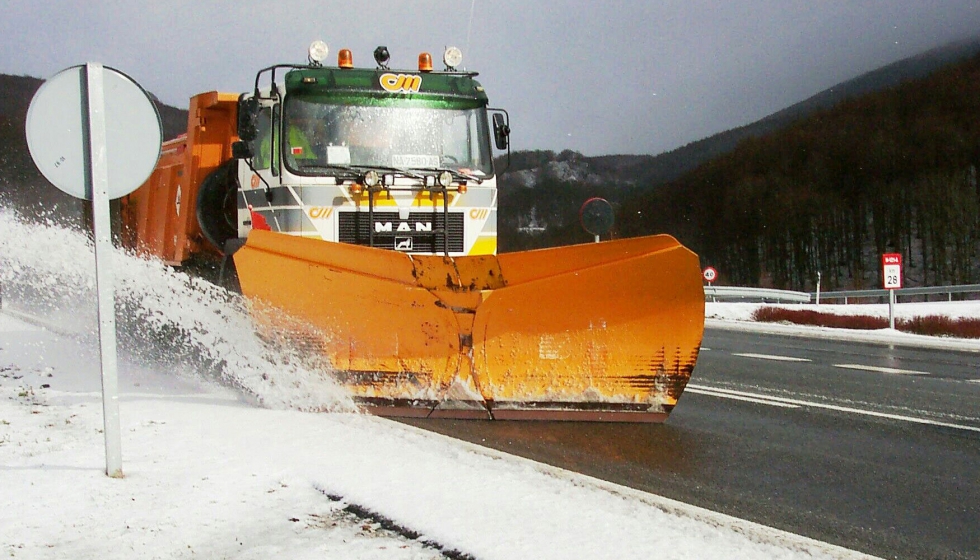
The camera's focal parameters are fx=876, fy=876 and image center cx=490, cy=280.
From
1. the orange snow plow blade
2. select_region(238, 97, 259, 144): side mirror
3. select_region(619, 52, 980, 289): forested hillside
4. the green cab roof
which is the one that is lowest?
the orange snow plow blade

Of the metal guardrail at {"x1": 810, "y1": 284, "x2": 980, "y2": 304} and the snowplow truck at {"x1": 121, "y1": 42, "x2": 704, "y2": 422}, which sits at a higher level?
the snowplow truck at {"x1": 121, "y1": 42, "x2": 704, "y2": 422}

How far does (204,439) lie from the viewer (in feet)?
16.7

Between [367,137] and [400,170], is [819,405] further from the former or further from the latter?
[367,137]

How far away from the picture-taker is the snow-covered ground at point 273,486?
3.31 meters

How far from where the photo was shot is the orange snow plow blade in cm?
609

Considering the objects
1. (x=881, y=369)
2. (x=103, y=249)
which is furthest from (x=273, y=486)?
(x=881, y=369)

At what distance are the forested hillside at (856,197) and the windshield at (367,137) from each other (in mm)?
63850

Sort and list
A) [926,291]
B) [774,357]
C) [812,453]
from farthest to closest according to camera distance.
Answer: [926,291] < [774,357] < [812,453]

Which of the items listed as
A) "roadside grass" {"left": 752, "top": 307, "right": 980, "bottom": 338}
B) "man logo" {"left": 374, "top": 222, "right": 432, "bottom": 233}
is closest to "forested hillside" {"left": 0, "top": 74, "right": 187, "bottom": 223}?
"man logo" {"left": 374, "top": 222, "right": 432, "bottom": 233}

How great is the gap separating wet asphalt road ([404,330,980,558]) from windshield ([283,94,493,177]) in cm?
263

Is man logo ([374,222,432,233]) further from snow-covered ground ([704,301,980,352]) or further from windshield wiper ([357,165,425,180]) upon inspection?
snow-covered ground ([704,301,980,352])

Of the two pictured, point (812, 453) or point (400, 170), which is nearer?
point (812, 453)

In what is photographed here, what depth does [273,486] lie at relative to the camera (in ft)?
13.5

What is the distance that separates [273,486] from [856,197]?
280ft
